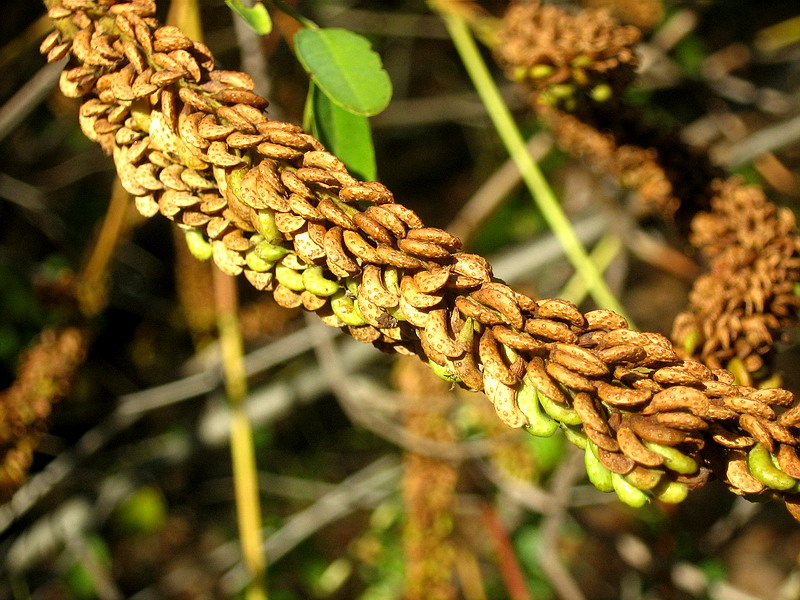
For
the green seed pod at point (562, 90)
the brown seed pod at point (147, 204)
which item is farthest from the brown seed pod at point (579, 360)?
the green seed pod at point (562, 90)

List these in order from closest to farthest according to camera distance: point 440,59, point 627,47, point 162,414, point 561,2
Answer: point 627,47, point 561,2, point 162,414, point 440,59

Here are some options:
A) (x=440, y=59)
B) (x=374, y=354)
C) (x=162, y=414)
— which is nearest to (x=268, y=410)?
(x=374, y=354)

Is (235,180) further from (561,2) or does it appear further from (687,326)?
(561,2)

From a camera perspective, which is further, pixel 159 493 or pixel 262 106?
pixel 159 493

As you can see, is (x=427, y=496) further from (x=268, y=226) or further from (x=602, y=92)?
(x=268, y=226)

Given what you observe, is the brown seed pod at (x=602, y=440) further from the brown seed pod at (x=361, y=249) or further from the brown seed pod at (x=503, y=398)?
the brown seed pod at (x=361, y=249)

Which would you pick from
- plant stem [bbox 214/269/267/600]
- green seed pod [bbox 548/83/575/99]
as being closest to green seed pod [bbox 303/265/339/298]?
green seed pod [bbox 548/83/575/99]

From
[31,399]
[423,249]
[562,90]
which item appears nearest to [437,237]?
[423,249]
